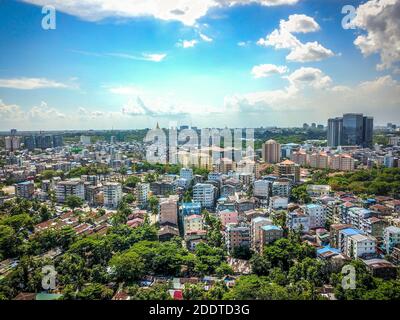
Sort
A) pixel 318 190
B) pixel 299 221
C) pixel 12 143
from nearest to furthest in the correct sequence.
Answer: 1. pixel 299 221
2. pixel 318 190
3. pixel 12 143

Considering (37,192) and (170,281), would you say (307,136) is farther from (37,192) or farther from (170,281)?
(170,281)

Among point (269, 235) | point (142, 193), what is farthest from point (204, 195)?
point (269, 235)

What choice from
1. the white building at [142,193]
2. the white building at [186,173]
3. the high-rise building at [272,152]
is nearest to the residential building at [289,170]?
the high-rise building at [272,152]

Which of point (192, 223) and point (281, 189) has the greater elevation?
point (281, 189)

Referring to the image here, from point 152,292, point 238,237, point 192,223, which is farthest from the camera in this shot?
point 192,223

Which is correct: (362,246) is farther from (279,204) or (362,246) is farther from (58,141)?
(58,141)

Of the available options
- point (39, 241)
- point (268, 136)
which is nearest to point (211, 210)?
point (39, 241)

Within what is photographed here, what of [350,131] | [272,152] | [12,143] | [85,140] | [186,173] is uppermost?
[350,131]

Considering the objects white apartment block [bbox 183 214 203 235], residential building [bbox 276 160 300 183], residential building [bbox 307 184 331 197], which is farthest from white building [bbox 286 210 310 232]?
residential building [bbox 276 160 300 183]
